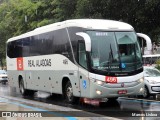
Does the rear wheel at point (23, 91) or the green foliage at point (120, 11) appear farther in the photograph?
the green foliage at point (120, 11)

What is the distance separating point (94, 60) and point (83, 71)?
0.69 meters

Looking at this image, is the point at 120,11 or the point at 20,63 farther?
the point at 120,11

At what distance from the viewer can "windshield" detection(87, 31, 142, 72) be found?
552 inches

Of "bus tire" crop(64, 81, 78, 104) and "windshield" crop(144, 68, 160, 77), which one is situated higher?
"windshield" crop(144, 68, 160, 77)

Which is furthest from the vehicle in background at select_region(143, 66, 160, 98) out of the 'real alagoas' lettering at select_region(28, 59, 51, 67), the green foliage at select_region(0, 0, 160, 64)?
the green foliage at select_region(0, 0, 160, 64)

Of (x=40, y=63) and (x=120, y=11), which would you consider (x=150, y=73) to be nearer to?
(x=40, y=63)

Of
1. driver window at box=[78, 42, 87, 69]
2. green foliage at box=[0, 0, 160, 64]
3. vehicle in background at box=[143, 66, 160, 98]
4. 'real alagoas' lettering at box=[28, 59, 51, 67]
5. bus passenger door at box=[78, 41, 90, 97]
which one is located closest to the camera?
bus passenger door at box=[78, 41, 90, 97]

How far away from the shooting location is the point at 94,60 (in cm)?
1404

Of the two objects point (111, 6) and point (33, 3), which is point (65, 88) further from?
point (33, 3)

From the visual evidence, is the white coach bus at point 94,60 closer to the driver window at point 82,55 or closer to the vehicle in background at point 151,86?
the driver window at point 82,55

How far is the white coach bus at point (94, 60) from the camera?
45.6 ft

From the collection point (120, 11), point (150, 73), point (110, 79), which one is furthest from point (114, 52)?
point (120, 11)

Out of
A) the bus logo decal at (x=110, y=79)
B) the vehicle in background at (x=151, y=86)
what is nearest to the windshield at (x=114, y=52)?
the bus logo decal at (x=110, y=79)

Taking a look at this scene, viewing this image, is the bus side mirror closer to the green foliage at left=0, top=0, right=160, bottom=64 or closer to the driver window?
the driver window
